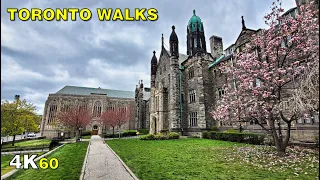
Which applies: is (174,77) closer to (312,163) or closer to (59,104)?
(312,163)

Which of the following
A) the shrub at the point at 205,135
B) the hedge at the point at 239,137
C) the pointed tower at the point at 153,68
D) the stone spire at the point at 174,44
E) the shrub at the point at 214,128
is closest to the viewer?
the hedge at the point at 239,137

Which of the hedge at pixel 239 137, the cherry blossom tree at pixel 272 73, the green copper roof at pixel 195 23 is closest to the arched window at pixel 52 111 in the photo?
the green copper roof at pixel 195 23

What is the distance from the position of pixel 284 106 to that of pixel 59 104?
188 ft

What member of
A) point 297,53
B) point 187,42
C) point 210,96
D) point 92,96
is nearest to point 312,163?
point 297,53

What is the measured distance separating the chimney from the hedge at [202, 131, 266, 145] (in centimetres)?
1436

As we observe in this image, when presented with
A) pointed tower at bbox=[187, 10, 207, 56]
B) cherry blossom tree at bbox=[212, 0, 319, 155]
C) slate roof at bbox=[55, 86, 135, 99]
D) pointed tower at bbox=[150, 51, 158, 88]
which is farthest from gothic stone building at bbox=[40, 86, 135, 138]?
cherry blossom tree at bbox=[212, 0, 319, 155]

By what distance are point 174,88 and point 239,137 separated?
13184 mm

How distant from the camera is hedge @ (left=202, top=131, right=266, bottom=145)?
14.5 metres

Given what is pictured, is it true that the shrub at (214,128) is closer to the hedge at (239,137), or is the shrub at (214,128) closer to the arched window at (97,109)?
the hedge at (239,137)

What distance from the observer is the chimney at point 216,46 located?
29144 mm

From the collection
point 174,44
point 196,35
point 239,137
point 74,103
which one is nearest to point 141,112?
point 174,44

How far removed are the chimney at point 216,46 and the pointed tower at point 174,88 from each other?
6.12 metres

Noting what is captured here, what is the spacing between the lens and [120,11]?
421 cm

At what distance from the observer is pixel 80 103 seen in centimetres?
5397
